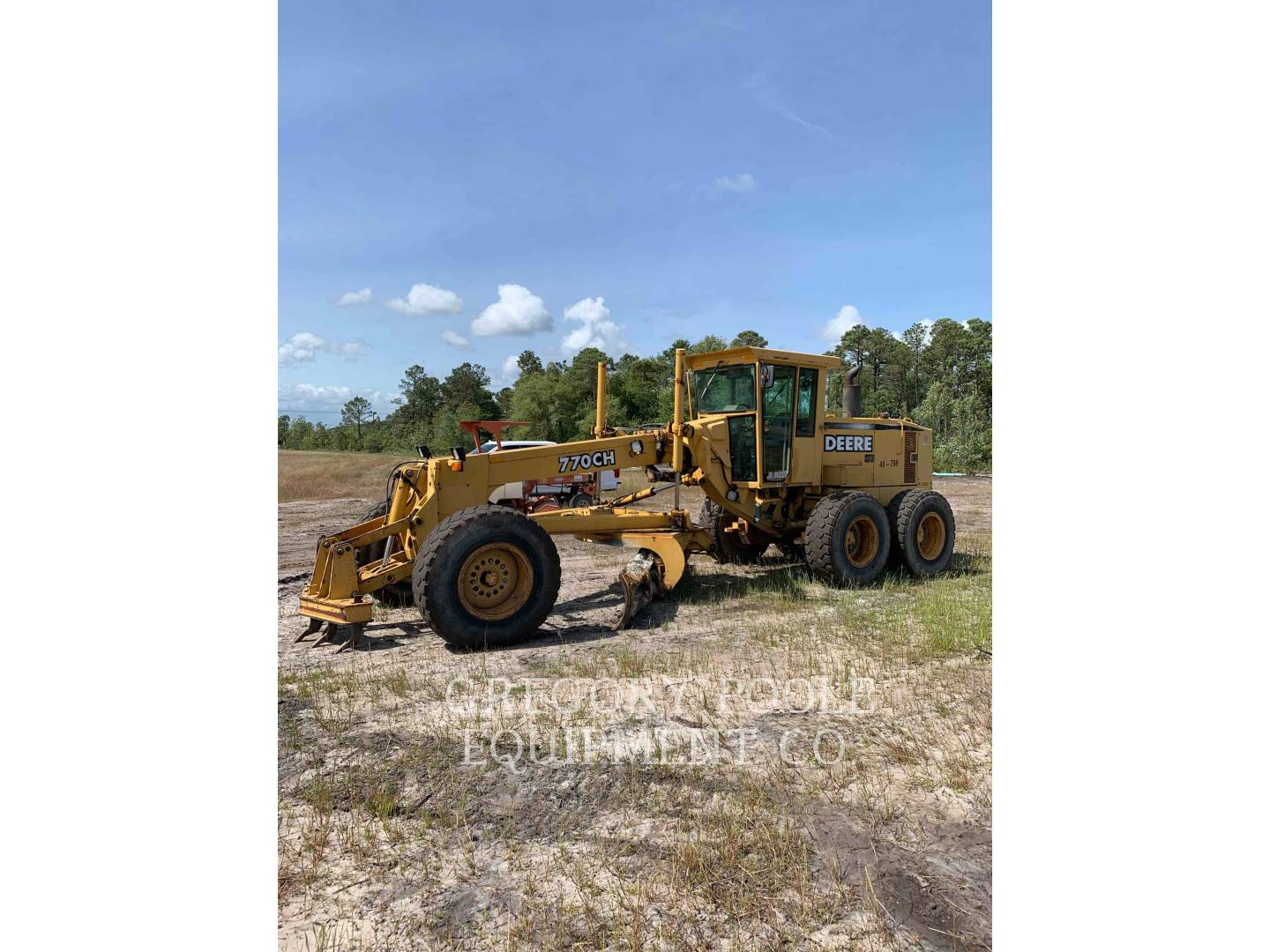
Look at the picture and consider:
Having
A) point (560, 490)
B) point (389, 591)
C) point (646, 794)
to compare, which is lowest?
point (646, 794)

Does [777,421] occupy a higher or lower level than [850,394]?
lower

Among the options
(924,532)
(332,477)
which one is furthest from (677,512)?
(332,477)

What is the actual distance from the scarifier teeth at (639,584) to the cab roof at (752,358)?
7.08ft

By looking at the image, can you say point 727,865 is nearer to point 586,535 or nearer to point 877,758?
point 877,758

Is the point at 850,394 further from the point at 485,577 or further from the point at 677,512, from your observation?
the point at 485,577

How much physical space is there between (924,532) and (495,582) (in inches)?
222

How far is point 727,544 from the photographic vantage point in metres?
9.90

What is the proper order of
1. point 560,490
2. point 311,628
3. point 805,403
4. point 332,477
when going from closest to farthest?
point 311,628
point 805,403
point 560,490
point 332,477

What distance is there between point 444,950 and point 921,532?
26.5 feet

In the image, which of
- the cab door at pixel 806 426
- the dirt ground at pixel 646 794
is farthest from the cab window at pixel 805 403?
the dirt ground at pixel 646 794

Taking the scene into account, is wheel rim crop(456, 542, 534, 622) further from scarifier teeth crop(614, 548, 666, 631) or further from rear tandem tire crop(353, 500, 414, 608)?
rear tandem tire crop(353, 500, 414, 608)

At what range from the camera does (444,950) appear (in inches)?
105

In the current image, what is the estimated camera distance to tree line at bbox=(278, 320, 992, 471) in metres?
30.0

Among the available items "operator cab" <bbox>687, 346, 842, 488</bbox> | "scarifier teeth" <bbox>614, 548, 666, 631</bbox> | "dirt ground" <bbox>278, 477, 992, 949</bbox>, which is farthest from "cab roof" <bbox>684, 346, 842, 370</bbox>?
"dirt ground" <bbox>278, 477, 992, 949</bbox>
